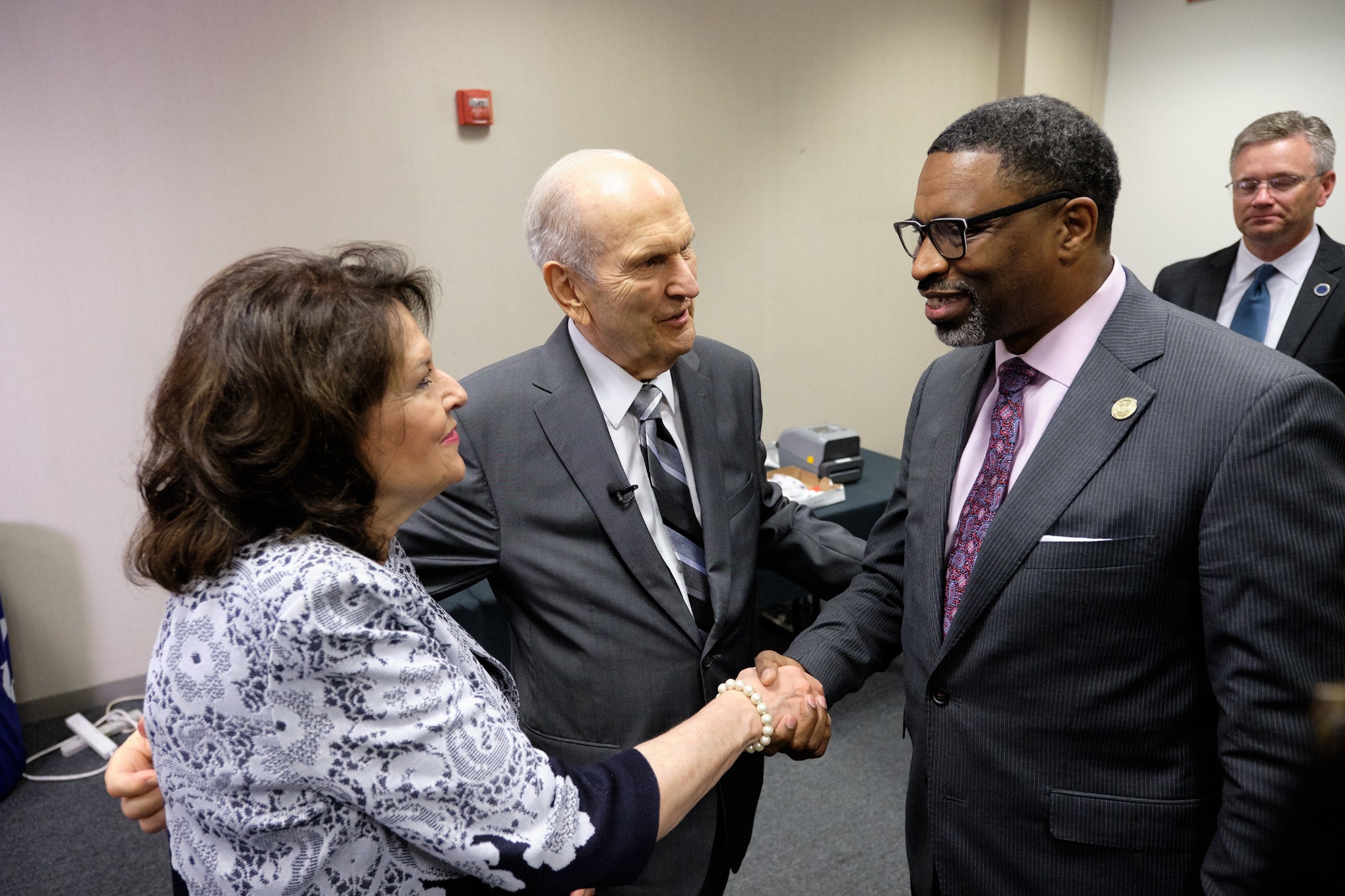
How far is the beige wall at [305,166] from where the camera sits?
3.19 metres

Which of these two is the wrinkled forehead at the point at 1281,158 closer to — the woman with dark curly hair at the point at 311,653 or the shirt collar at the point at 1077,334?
the shirt collar at the point at 1077,334

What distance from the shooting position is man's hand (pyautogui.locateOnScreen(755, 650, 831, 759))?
1508mm

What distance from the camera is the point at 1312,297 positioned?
3.32m

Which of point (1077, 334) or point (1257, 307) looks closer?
point (1077, 334)

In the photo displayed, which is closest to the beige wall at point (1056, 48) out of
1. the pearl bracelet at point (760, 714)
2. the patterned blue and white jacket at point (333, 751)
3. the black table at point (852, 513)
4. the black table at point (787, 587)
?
the black table at point (787, 587)

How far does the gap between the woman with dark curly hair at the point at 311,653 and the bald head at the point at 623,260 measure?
600 millimetres

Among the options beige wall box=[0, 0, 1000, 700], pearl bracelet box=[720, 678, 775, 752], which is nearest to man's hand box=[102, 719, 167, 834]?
pearl bracelet box=[720, 678, 775, 752]

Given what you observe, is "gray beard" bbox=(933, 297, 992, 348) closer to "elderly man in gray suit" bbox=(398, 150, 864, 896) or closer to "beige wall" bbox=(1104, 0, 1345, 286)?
"elderly man in gray suit" bbox=(398, 150, 864, 896)

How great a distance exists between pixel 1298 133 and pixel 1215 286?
62 cm

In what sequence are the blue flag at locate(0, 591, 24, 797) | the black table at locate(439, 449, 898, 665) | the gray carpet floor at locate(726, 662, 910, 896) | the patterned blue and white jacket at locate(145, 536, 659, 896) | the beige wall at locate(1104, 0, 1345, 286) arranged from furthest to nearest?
1. the beige wall at locate(1104, 0, 1345, 286)
2. the blue flag at locate(0, 591, 24, 797)
3. the black table at locate(439, 449, 898, 665)
4. the gray carpet floor at locate(726, 662, 910, 896)
5. the patterned blue and white jacket at locate(145, 536, 659, 896)

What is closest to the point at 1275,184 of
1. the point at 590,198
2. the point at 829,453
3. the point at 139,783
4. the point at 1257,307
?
the point at 1257,307

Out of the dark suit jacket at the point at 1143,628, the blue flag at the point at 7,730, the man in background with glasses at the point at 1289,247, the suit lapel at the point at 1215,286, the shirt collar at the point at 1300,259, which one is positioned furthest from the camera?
the suit lapel at the point at 1215,286

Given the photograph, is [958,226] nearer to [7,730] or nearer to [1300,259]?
[1300,259]

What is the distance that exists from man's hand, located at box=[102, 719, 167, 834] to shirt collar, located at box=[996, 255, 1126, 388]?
1361mm
